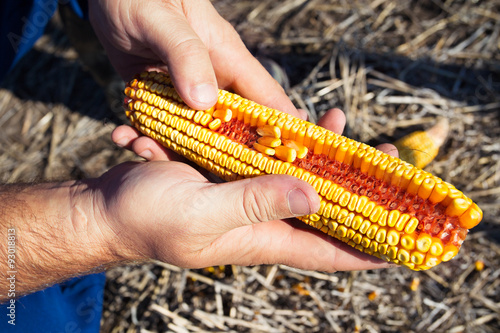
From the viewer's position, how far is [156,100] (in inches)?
123

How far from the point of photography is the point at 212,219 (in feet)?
8.41

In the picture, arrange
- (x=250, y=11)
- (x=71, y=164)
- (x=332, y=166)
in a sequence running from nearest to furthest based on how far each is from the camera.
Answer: (x=332, y=166)
(x=71, y=164)
(x=250, y=11)

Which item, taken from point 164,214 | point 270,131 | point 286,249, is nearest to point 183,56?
point 270,131

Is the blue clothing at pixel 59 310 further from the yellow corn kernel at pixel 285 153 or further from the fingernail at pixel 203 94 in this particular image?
the yellow corn kernel at pixel 285 153

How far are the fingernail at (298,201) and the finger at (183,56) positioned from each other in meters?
1.01

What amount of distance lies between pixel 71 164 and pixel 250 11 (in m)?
3.70

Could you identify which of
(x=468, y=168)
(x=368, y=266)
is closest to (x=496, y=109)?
(x=468, y=168)

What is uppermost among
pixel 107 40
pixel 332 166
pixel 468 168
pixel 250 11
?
pixel 107 40

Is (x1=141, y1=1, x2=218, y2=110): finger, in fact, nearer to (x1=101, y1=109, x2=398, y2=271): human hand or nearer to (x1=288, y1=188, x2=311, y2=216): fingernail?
(x1=101, y1=109, x2=398, y2=271): human hand

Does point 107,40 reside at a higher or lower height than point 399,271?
higher

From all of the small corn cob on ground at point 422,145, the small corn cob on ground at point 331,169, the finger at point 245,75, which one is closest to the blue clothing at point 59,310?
the small corn cob on ground at point 331,169

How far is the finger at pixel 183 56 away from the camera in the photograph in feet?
9.20

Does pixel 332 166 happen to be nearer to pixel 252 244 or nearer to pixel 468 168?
pixel 252 244

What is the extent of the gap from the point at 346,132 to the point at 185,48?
2.66 m
